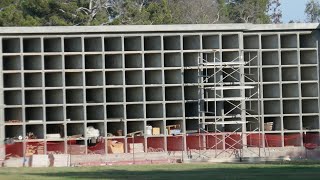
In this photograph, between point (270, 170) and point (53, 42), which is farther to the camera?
point (53, 42)

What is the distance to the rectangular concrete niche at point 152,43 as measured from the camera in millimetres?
67812

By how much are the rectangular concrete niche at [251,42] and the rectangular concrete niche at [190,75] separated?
13.4 feet

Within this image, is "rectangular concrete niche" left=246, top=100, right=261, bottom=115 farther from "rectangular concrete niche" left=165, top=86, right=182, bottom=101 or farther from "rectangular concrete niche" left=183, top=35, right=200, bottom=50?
"rectangular concrete niche" left=183, top=35, right=200, bottom=50

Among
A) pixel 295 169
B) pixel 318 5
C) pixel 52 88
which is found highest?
pixel 318 5

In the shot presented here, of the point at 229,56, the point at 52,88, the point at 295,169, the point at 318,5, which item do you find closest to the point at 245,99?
the point at 229,56

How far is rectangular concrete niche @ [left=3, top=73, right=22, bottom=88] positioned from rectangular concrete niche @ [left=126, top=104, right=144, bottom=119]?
694cm

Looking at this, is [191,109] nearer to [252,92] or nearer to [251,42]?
[252,92]

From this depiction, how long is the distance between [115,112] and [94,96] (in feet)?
5.36

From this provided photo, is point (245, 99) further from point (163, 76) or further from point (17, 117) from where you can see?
point (17, 117)

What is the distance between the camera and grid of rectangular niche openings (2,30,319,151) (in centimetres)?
6600

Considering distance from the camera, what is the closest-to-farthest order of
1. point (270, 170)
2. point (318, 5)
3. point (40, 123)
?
1. point (270, 170)
2. point (40, 123)
3. point (318, 5)

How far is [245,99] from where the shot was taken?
6775 centimetres

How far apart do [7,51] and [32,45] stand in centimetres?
154

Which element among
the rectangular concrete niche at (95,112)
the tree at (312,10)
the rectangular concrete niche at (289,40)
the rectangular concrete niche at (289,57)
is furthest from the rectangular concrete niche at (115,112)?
the tree at (312,10)
